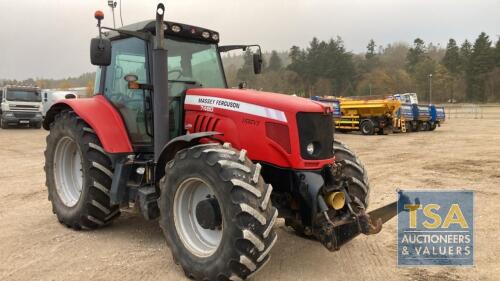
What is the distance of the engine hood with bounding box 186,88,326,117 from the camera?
4348 mm

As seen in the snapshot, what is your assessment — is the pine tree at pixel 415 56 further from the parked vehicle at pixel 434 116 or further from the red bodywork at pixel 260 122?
the red bodywork at pixel 260 122

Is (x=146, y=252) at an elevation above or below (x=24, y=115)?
below

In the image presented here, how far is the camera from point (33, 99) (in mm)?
25125

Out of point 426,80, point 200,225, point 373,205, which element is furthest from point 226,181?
point 426,80

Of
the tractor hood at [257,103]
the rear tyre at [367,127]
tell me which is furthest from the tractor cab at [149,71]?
the rear tyre at [367,127]

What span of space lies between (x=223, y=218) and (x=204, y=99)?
152 cm

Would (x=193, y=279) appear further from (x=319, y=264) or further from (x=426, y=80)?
(x=426, y=80)

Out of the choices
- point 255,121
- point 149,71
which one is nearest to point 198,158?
point 255,121

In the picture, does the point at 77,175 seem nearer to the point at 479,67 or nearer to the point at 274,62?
the point at 479,67

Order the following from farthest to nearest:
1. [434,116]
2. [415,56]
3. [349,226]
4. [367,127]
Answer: [415,56]
[434,116]
[367,127]
[349,226]

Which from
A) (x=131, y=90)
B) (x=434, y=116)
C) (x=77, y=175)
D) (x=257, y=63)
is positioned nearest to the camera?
(x=131, y=90)

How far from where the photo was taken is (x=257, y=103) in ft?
14.6

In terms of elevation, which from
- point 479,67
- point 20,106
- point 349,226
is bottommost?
point 349,226

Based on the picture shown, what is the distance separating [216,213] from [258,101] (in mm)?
1148
